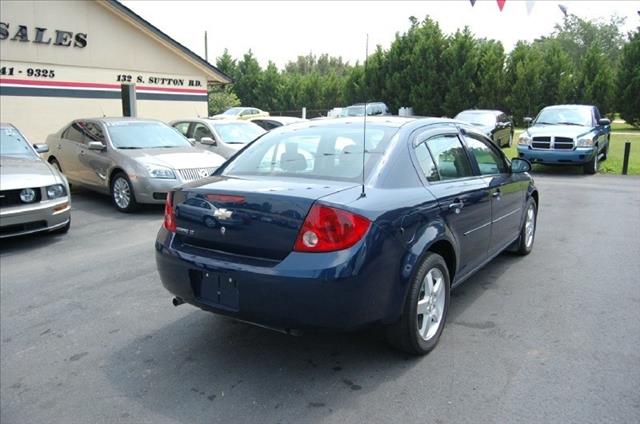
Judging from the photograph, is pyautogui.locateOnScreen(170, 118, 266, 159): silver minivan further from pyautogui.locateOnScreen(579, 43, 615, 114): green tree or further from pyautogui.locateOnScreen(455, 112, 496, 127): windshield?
pyautogui.locateOnScreen(579, 43, 615, 114): green tree

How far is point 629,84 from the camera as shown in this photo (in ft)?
100

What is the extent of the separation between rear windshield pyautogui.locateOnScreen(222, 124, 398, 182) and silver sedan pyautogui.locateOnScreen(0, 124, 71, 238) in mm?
3876

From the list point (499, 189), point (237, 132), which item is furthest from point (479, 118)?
point (499, 189)

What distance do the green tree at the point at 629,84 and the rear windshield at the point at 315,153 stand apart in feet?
104

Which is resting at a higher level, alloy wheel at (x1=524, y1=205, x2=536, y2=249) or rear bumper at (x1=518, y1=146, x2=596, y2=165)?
rear bumper at (x1=518, y1=146, x2=596, y2=165)

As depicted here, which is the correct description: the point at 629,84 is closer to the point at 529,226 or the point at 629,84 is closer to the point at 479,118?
the point at 479,118

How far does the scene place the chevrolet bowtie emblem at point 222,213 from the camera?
337cm

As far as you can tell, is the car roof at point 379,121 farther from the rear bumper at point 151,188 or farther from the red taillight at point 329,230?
the rear bumper at point 151,188

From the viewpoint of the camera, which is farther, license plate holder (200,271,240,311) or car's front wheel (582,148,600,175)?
car's front wheel (582,148,600,175)

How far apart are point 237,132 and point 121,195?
3791 millimetres

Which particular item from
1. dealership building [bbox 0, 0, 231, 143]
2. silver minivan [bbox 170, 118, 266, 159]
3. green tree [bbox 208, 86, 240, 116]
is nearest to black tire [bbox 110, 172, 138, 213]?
silver minivan [bbox 170, 118, 266, 159]

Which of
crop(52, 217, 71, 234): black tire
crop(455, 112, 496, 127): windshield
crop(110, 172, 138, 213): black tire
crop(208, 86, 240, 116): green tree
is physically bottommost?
crop(52, 217, 71, 234): black tire

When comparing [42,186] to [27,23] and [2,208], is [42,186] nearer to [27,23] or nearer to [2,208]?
[2,208]

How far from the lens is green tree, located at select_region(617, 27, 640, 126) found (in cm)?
3039
